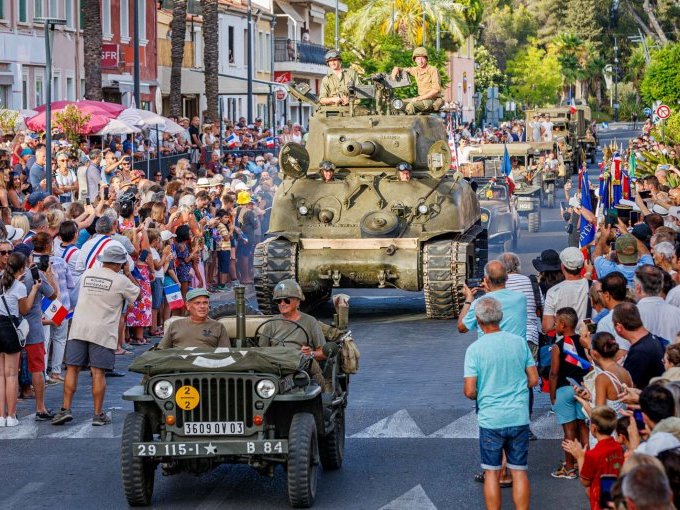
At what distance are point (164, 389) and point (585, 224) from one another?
1279 cm

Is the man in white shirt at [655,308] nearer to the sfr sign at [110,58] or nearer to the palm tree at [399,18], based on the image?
the sfr sign at [110,58]

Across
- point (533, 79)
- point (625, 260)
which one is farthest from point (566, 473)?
point (533, 79)

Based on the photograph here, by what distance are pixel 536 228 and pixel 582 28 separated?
97.0 meters

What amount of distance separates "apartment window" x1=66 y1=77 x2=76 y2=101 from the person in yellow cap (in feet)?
55.7

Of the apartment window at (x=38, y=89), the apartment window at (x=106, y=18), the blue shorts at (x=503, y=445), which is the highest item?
the apartment window at (x=106, y=18)

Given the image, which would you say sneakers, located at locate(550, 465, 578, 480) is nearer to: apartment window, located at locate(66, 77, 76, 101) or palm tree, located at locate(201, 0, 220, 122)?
apartment window, located at locate(66, 77, 76, 101)

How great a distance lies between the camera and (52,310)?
1558cm

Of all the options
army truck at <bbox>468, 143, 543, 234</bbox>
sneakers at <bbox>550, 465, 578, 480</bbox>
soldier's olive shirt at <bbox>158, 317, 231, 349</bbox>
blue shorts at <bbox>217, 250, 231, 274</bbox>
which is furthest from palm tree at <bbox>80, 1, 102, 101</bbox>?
sneakers at <bbox>550, 465, 578, 480</bbox>

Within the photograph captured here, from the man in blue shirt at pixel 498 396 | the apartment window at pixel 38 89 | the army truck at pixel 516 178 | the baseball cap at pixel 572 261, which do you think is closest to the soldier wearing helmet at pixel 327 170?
the army truck at pixel 516 178

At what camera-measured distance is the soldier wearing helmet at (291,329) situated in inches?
457

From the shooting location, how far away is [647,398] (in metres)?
8.16

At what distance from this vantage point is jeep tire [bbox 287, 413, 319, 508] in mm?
10680

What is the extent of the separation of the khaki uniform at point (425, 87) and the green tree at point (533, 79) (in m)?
91.1

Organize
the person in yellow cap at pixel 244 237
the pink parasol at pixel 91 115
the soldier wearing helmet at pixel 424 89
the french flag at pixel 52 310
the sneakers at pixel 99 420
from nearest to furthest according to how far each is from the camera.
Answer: the sneakers at pixel 99 420 → the french flag at pixel 52 310 → the soldier wearing helmet at pixel 424 89 → the person in yellow cap at pixel 244 237 → the pink parasol at pixel 91 115
